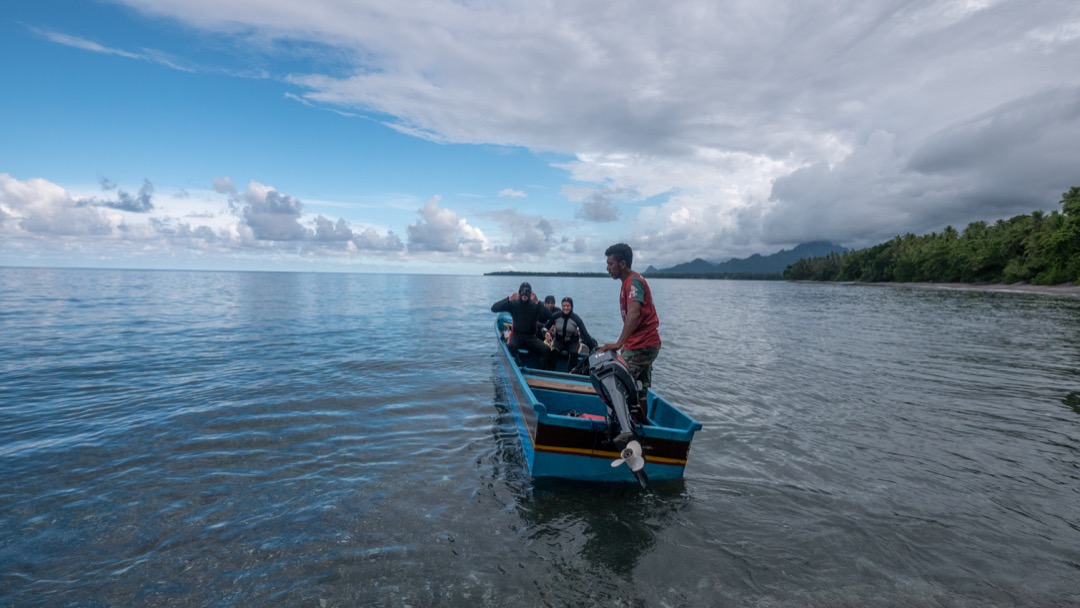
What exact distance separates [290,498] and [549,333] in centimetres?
728

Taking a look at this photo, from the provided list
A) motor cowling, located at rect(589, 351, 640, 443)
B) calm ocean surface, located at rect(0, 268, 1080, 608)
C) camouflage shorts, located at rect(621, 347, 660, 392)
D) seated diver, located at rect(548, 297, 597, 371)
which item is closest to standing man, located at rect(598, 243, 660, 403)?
camouflage shorts, located at rect(621, 347, 660, 392)

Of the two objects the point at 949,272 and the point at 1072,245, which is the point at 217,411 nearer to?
the point at 1072,245

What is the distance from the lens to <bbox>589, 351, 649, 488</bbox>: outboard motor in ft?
19.3

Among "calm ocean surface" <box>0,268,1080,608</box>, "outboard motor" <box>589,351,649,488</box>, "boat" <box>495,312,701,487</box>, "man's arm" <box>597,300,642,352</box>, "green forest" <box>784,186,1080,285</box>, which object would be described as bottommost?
"calm ocean surface" <box>0,268,1080,608</box>

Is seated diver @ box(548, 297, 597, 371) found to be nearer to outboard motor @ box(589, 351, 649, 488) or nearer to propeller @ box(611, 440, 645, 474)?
outboard motor @ box(589, 351, 649, 488)

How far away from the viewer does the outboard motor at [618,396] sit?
19.3 feet

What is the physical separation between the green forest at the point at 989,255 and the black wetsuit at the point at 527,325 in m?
81.1

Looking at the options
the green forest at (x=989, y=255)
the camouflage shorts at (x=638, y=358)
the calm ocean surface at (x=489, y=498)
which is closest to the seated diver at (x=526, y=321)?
the calm ocean surface at (x=489, y=498)

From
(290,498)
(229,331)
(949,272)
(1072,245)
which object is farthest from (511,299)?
(949,272)

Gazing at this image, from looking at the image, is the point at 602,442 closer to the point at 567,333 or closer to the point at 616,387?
the point at 616,387

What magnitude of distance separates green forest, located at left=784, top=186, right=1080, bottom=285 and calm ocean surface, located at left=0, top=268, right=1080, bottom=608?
73.3m

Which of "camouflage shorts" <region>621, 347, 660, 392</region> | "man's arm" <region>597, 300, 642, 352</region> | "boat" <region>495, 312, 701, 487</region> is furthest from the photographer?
"camouflage shorts" <region>621, 347, 660, 392</region>

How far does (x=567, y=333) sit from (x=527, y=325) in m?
1.04

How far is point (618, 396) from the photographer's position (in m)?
6.09
